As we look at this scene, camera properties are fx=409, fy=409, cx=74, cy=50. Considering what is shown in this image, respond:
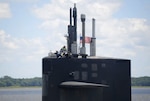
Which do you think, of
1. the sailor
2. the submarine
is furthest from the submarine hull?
the sailor

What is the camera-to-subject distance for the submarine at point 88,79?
56.0 feet

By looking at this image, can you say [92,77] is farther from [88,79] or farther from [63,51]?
[63,51]

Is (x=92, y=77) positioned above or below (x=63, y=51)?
below

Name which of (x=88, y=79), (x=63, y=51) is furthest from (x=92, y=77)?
(x=63, y=51)

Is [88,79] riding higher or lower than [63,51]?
lower

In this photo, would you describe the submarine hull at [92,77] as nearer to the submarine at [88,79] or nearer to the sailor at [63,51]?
the submarine at [88,79]

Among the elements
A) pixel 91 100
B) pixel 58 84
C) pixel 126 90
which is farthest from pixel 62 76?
pixel 126 90

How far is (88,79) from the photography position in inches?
676

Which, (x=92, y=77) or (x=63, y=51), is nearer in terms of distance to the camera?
(x=92, y=77)

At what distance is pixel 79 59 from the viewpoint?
17406 millimetres

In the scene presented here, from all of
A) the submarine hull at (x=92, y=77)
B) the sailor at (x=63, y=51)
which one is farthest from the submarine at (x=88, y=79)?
the sailor at (x=63, y=51)

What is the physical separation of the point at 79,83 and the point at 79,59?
1.11 m

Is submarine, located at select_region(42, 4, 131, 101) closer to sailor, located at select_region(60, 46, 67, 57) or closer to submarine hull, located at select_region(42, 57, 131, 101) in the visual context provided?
submarine hull, located at select_region(42, 57, 131, 101)

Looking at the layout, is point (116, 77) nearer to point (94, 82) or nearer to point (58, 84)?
point (94, 82)
